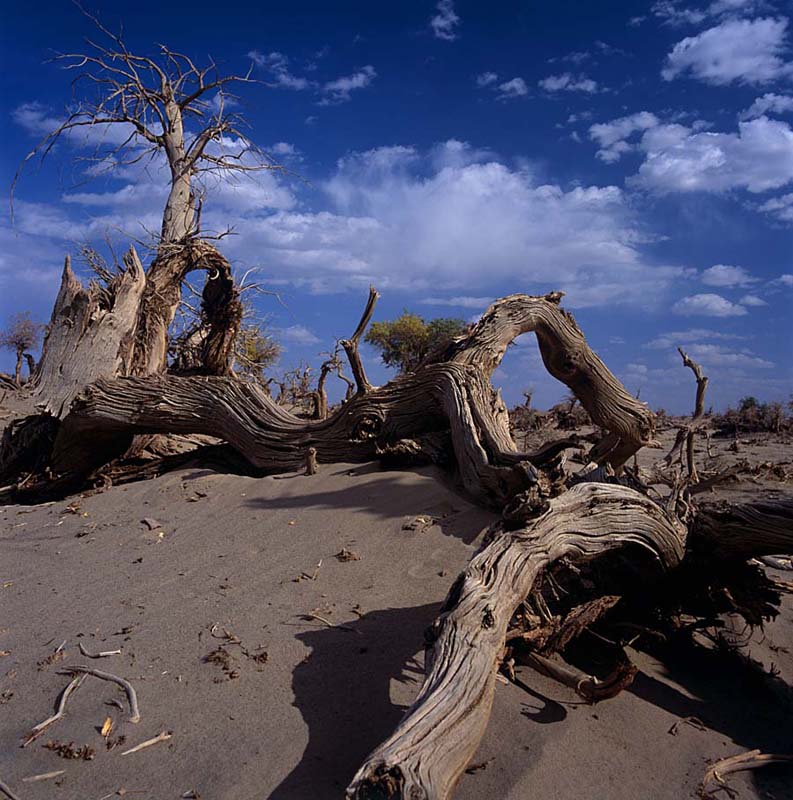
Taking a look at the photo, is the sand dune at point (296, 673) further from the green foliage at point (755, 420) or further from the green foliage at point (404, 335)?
the green foliage at point (404, 335)

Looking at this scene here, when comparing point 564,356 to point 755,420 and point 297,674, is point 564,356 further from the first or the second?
point 755,420

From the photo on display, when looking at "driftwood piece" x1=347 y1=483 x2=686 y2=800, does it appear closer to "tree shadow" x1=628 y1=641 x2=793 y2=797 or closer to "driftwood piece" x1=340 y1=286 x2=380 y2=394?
"tree shadow" x1=628 y1=641 x2=793 y2=797

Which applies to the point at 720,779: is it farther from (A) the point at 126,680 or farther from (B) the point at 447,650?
(A) the point at 126,680

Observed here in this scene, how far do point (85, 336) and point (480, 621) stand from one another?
6.27 m

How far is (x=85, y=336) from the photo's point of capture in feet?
25.3

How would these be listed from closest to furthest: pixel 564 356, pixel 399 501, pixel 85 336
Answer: pixel 399 501
pixel 564 356
pixel 85 336

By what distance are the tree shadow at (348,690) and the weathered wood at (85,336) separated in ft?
15.8

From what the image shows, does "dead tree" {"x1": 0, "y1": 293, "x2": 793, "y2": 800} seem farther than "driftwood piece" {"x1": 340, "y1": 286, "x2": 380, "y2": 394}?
No

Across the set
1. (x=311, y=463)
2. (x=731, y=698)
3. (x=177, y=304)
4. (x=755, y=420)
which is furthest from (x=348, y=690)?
(x=755, y=420)

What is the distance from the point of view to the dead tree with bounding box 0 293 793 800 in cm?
263

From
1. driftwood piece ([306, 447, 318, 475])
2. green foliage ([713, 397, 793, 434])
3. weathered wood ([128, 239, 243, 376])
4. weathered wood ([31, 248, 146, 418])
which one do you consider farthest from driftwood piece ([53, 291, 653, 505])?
green foliage ([713, 397, 793, 434])

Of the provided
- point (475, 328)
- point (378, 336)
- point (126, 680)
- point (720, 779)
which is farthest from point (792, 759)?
point (378, 336)

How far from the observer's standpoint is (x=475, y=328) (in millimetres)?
6719

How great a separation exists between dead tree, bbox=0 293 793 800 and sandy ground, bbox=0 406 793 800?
361 mm
